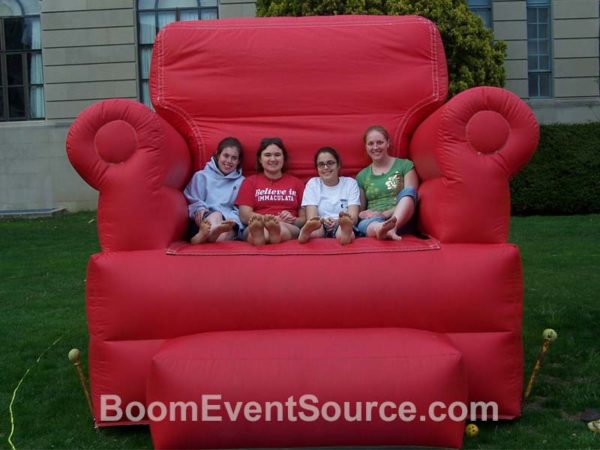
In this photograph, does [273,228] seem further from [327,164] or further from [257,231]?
[327,164]

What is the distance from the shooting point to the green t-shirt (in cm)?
393

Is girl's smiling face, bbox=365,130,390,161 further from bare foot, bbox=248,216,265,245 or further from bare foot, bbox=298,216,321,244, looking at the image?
bare foot, bbox=248,216,265,245

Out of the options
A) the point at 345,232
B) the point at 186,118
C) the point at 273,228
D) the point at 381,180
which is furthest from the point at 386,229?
the point at 186,118

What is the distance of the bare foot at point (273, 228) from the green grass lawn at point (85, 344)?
0.98 m

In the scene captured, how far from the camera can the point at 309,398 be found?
108 inches

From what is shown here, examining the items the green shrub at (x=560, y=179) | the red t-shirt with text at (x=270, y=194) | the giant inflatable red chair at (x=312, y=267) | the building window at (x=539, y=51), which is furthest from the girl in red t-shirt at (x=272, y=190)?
the building window at (x=539, y=51)

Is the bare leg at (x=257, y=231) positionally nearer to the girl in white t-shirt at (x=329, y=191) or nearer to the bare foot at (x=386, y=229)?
the bare foot at (x=386, y=229)

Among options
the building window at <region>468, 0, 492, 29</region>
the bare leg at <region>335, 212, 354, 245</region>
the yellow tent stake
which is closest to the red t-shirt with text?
the bare leg at <region>335, 212, 354, 245</region>

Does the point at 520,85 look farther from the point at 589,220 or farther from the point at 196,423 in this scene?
the point at 196,423

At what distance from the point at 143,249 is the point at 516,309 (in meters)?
1.56

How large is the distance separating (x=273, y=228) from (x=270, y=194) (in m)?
0.76

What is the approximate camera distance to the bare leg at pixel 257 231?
128 inches

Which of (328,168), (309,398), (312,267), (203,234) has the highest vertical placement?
(328,168)

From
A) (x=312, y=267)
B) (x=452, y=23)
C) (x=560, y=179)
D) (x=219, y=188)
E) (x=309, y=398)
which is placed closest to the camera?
(x=309, y=398)
